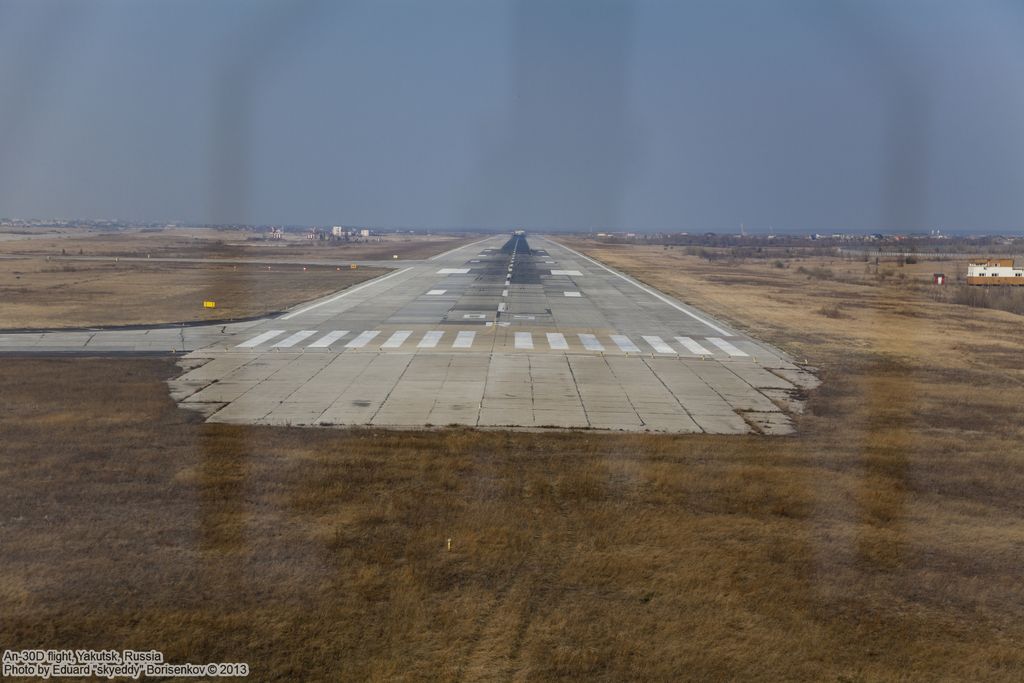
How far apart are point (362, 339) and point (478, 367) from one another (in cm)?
772

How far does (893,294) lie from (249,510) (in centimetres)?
5606

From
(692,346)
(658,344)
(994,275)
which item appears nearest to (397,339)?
(658,344)

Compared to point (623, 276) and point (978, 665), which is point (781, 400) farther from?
point (623, 276)

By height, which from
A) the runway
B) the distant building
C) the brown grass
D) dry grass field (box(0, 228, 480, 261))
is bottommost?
the brown grass

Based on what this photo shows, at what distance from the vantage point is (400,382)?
23891 mm

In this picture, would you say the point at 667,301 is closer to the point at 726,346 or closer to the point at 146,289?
the point at 726,346

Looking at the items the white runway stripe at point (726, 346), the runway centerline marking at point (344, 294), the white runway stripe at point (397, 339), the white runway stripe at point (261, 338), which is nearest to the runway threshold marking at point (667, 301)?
the white runway stripe at point (726, 346)

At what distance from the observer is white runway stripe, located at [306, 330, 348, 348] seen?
101 feet

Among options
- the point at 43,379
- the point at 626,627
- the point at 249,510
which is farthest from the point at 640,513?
the point at 43,379

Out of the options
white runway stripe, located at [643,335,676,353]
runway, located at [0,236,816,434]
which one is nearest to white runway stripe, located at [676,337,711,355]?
runway, located at [0,236,816,434]

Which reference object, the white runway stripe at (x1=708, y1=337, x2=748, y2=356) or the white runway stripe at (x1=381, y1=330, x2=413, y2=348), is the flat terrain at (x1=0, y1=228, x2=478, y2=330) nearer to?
the white runway stripe at (x1=381, y1=330, x2=413, y2=348)

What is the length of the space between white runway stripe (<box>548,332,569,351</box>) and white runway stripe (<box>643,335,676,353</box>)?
358 cm

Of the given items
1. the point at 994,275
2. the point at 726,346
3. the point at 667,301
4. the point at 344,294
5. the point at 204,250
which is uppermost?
the point at 204,250

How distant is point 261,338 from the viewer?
32.0 metres
